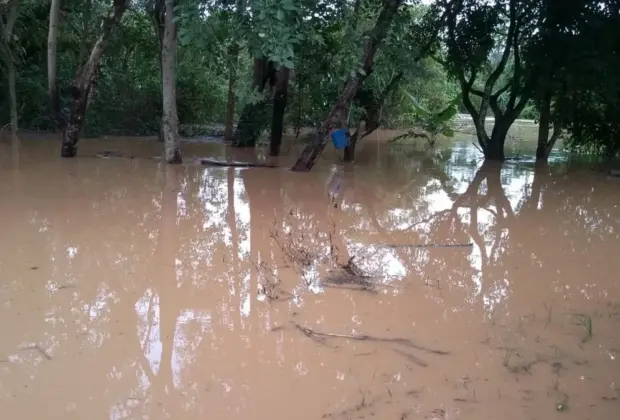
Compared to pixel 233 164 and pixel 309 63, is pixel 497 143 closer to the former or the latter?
pixel 309 63

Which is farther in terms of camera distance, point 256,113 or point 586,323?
point 256,113

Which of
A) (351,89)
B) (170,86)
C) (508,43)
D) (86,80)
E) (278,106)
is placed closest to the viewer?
(351,89)

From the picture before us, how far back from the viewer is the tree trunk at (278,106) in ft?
45.5

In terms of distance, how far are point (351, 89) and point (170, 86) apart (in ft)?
11.4

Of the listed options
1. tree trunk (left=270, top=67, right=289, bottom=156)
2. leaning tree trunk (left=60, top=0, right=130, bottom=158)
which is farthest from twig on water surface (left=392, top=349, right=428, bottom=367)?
tree trunk (left=270, top=67, right=289, bottom=156)

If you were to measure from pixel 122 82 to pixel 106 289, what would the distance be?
14.8m

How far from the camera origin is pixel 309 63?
1436cm

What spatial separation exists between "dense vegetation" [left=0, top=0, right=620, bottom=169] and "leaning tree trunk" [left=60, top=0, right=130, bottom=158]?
31 mm

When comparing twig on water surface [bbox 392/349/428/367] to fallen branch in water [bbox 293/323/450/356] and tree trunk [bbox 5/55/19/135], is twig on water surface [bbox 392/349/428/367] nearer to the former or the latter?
fallen branch in water [bbox 293/323/450/356]

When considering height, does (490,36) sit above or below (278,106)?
above

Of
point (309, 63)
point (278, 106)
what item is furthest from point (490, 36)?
point (278, 106)

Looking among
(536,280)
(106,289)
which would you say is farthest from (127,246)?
(536,280)

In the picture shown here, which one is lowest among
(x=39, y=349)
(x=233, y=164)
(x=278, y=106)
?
(x=39, y=349)

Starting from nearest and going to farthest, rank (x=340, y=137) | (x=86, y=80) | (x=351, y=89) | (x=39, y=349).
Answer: (x=39, y=349) < (x=351, y=89) < (x=86, y=80) < (x=340, y=137)
